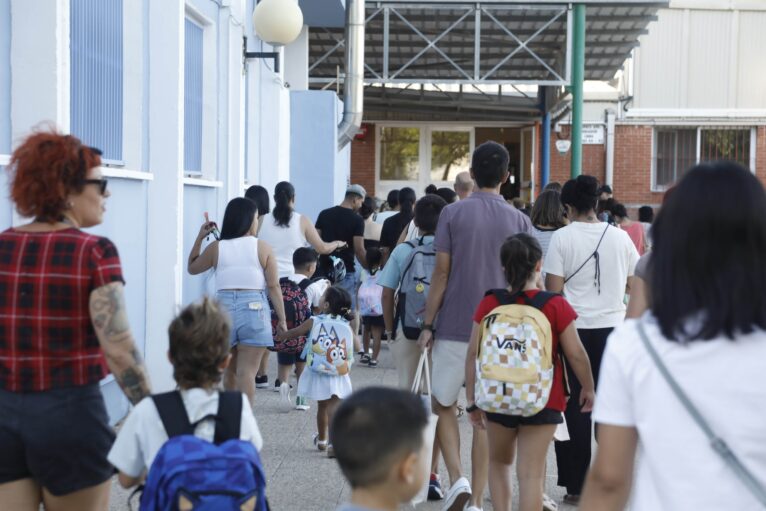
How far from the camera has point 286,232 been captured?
9961 millimetres

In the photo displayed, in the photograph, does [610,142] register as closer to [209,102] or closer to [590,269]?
[209,102]

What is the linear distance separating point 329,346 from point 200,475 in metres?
4.17

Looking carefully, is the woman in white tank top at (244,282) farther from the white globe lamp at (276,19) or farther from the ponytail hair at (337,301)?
the white globe lamp at (276,19)

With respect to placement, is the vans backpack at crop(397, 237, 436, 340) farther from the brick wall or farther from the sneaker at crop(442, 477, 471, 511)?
the brick wall

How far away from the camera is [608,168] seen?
1144 inches

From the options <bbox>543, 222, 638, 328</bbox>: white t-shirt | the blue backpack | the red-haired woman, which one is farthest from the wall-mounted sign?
the blue backpack

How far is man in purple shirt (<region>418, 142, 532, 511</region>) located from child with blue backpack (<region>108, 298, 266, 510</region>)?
272 centimetres

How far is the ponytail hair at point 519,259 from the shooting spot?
5273mm

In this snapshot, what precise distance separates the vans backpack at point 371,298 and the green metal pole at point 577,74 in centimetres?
708

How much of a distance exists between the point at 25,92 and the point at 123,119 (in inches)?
81.2

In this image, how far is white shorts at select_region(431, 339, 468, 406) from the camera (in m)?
6.32

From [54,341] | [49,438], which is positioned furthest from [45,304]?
[49,438]

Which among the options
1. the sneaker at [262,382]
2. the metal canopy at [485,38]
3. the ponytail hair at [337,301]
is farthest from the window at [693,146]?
the ponytail hair at [337,301]

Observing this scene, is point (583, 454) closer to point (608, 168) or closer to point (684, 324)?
point (684, 324)
